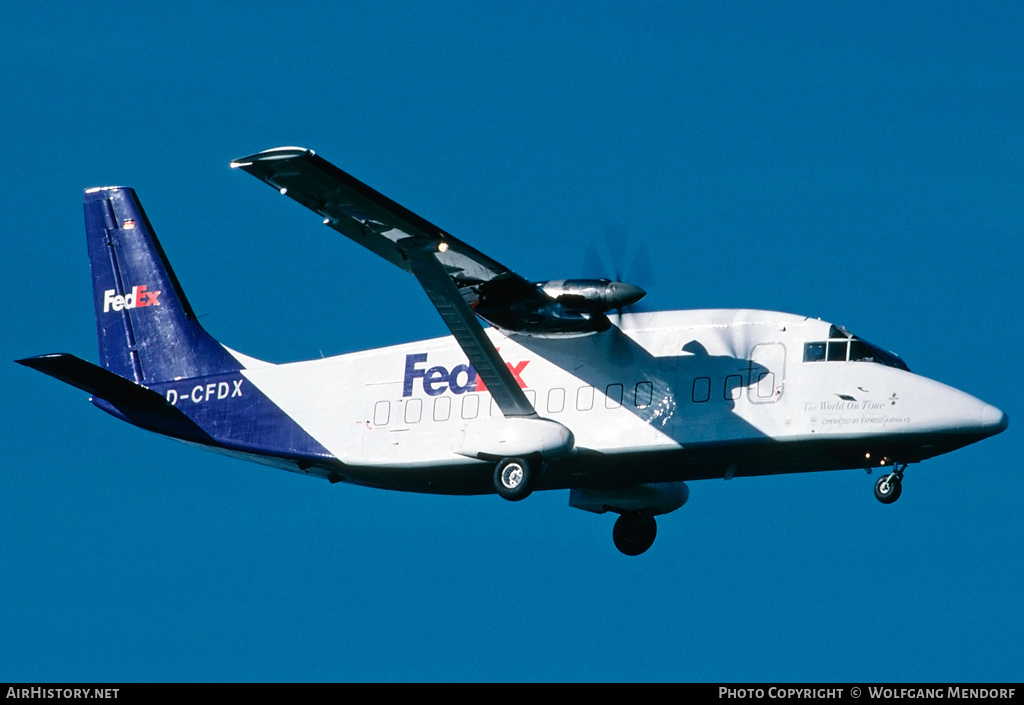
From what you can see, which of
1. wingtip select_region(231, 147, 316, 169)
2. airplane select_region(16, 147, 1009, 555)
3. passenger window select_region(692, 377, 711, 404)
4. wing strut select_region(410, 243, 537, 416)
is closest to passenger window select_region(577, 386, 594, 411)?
airplane select_region(16, 147, 1009, 555)

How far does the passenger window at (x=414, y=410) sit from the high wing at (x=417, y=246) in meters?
1.44

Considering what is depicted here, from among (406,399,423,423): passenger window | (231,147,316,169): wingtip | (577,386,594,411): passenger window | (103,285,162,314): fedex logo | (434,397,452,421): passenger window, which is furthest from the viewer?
(103,285,162,314): fedex logo

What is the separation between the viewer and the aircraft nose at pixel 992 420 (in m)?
23.3

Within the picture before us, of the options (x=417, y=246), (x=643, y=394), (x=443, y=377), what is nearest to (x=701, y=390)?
(x=643, y=394)

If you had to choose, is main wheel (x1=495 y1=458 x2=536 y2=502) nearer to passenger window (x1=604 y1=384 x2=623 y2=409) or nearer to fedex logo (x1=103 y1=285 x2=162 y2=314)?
passenger window (x1=604 y1=384 x2=623 y2=409)

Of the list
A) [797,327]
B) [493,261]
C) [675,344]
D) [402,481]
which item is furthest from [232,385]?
[797,327]

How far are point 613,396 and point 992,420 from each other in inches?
207

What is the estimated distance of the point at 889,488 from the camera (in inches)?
931

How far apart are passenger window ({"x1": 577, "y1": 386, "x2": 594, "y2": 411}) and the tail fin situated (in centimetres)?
639

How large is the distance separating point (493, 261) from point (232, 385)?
18.5 ft

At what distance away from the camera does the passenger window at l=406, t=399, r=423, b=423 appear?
2636 cm

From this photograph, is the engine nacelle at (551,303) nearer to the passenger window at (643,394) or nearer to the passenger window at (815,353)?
the passenger window at (643,394)

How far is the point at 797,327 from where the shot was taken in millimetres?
24391
